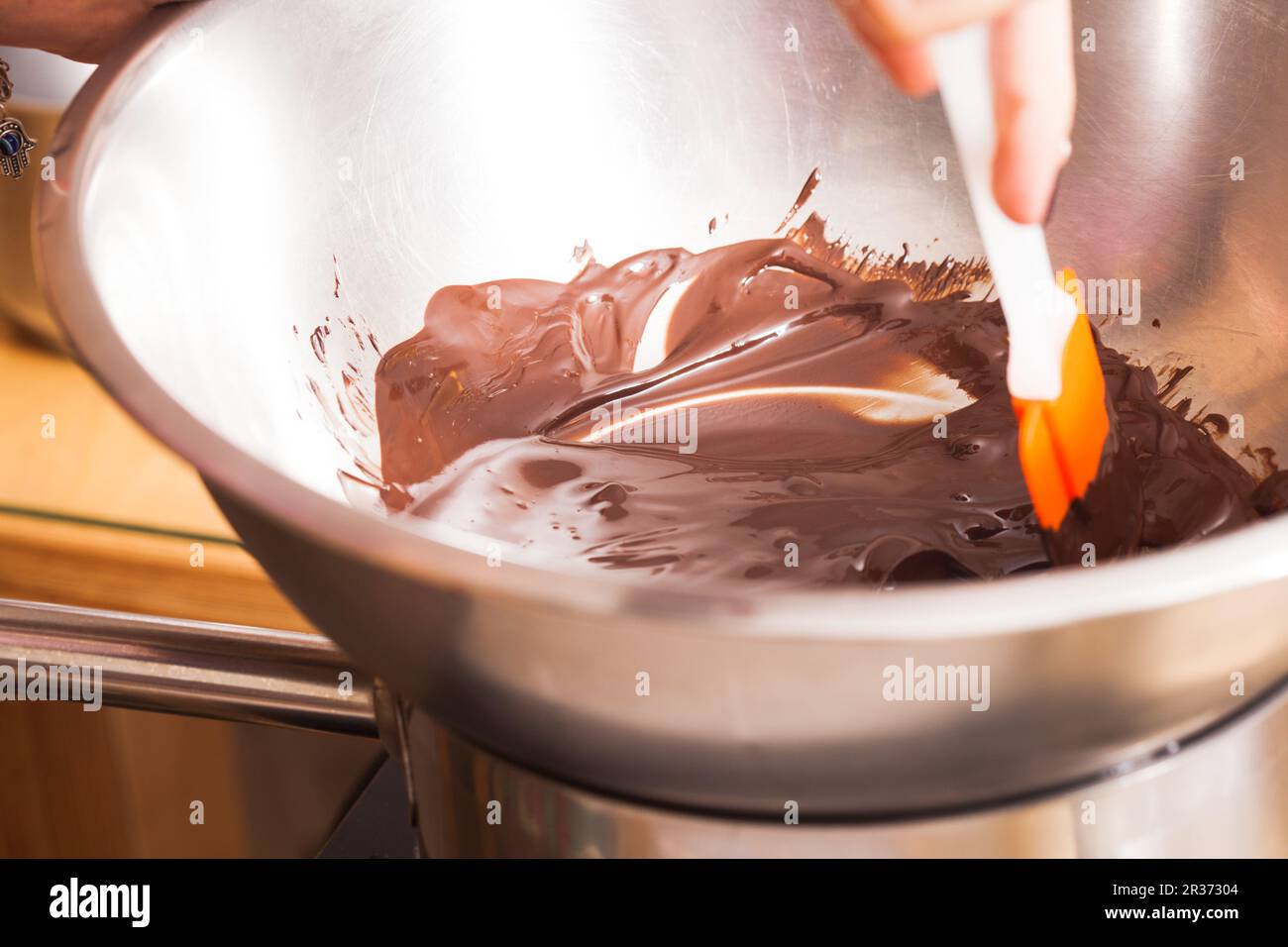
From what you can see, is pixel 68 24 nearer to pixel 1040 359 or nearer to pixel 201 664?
pixel 201 664

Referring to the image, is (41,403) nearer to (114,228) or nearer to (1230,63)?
(114,228)

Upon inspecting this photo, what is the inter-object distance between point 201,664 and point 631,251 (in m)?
0.26

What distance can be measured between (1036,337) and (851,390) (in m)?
0.13

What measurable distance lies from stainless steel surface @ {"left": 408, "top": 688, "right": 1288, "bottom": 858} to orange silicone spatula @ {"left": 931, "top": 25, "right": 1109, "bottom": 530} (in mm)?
135

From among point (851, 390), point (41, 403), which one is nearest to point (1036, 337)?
point (851, 390)

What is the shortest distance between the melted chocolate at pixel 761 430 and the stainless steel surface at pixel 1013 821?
0.12 metres

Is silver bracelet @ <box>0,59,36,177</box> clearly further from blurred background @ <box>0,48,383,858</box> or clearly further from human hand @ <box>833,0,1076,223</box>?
human hand @ <box>833,0,1076,223</box>

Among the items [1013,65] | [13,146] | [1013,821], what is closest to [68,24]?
[13,146]

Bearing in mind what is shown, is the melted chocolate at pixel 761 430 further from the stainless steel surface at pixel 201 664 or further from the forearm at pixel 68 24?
the forearm at pixel 68 24

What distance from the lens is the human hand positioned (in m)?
0.42

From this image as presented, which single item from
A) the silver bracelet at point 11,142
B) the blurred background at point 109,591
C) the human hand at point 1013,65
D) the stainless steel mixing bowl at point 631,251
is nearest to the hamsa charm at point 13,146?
the silver bracelet at point 11,142

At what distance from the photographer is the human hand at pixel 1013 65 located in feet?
1.38

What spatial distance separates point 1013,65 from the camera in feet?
1.41

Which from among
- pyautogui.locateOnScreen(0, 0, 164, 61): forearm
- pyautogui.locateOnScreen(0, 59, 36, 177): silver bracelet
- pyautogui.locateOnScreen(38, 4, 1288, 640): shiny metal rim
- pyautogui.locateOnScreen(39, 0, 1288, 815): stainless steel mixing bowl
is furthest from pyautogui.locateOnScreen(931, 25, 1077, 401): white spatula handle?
pyautogui.locateOnScreen(0, 59, 36, 177): silver bracelet
